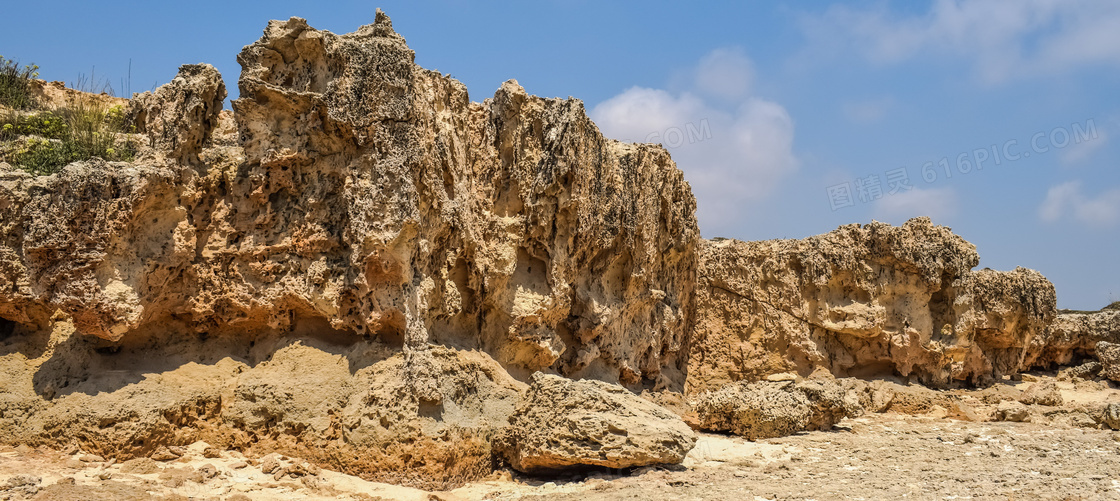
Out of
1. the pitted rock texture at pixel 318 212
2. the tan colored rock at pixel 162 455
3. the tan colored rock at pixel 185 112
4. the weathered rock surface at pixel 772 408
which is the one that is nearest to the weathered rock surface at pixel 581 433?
the pitted rock texture at pixel 318 212

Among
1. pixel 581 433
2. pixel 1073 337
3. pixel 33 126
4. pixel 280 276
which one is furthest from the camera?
pixel 1073 337

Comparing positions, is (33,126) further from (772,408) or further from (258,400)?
(772,408)

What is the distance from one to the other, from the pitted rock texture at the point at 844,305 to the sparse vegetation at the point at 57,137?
751cm

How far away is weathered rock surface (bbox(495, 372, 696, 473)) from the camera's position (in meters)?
6.36

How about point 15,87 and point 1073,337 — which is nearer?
point 15,87

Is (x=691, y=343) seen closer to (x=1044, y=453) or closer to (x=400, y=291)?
(x=1044, y=453)

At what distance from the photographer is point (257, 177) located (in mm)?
6672

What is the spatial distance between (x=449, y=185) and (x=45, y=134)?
3.80 m

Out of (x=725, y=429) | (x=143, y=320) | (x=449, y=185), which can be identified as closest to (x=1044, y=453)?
(x=725, y=429)

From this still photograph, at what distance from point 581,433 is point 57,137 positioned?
5.45m

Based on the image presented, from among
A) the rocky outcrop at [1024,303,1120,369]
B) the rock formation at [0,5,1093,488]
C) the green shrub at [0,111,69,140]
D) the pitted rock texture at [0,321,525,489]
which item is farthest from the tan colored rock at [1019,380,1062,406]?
the green shrub at [0,111,69,140]

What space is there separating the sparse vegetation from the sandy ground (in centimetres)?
243

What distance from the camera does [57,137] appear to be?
7055 mm

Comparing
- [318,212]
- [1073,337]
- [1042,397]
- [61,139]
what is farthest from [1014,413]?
[61,139]
